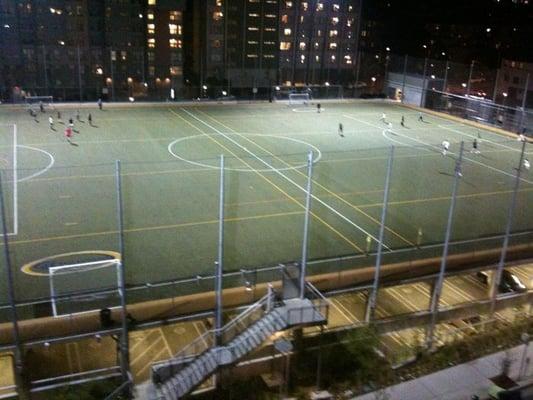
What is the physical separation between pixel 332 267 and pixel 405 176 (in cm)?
1419

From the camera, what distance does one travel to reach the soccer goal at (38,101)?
45656mm

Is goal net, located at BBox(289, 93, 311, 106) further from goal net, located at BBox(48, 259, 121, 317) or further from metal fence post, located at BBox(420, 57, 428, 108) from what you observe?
goal net, located at BBox(48, 259, 121, 317)

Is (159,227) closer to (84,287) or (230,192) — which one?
(84,287)

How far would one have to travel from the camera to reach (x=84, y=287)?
17500 millimetres

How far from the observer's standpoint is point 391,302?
22.5 m

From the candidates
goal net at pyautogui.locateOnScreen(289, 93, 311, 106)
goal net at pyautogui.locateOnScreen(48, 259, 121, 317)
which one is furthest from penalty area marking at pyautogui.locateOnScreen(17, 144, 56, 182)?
goal net at pyautogui.locateOnScreen(289, 93, 311, 106)

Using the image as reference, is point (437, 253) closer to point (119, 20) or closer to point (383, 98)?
point (383, 98)

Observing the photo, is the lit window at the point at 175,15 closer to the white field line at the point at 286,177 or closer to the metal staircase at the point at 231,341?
the white field line at the point at 286,177

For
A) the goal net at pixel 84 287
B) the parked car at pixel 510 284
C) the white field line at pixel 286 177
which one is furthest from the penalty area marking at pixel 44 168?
the parked car at pixel 510 284

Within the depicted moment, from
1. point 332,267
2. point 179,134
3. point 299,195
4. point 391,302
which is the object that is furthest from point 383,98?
point 332,267

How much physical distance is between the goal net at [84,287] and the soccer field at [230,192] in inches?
6.1

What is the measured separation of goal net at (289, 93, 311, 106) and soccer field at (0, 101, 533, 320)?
10.1 meters

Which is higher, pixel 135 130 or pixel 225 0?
pixel 225 0

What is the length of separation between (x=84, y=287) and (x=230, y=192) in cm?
1163
